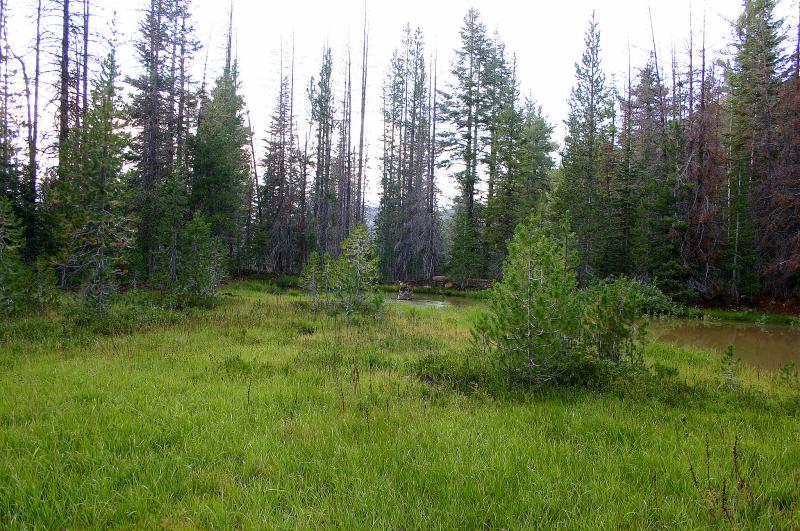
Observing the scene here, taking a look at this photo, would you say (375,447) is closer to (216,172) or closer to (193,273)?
(193,273)

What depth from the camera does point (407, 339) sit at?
9.68m

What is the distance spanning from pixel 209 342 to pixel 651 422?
767 cm

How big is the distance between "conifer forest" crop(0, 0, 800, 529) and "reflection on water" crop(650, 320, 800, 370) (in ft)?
0.63

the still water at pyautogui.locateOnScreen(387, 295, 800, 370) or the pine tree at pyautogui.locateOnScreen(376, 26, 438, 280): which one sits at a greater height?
the pine tree at pyautogui.locateOnScreen(376, 26, 438, 280)

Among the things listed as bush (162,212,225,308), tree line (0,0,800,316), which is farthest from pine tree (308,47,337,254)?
bush (162,212,225,308)

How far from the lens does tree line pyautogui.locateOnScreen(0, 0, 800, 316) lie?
41.4 feet

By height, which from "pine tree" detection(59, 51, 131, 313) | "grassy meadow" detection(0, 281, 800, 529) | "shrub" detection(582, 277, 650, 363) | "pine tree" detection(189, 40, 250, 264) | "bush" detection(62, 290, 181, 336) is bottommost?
"grassy meadow" detection(0, 281, 800, 529)

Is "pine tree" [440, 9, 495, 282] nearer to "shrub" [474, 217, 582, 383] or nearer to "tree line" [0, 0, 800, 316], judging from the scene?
"tree line" [0, 0, 800, 316]

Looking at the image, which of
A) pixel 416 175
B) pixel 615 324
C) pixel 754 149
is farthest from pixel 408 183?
pixel 615 324

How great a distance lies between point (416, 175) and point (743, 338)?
21.8 metres

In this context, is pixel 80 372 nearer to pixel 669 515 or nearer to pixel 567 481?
pixel 567 481

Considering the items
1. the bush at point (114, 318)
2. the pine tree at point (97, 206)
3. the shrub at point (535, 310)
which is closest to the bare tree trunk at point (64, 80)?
the pine tree at point (97, 206)

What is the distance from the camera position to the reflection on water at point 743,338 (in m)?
11.0

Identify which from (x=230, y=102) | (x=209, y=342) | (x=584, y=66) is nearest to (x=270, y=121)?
(x=230, y=102)
